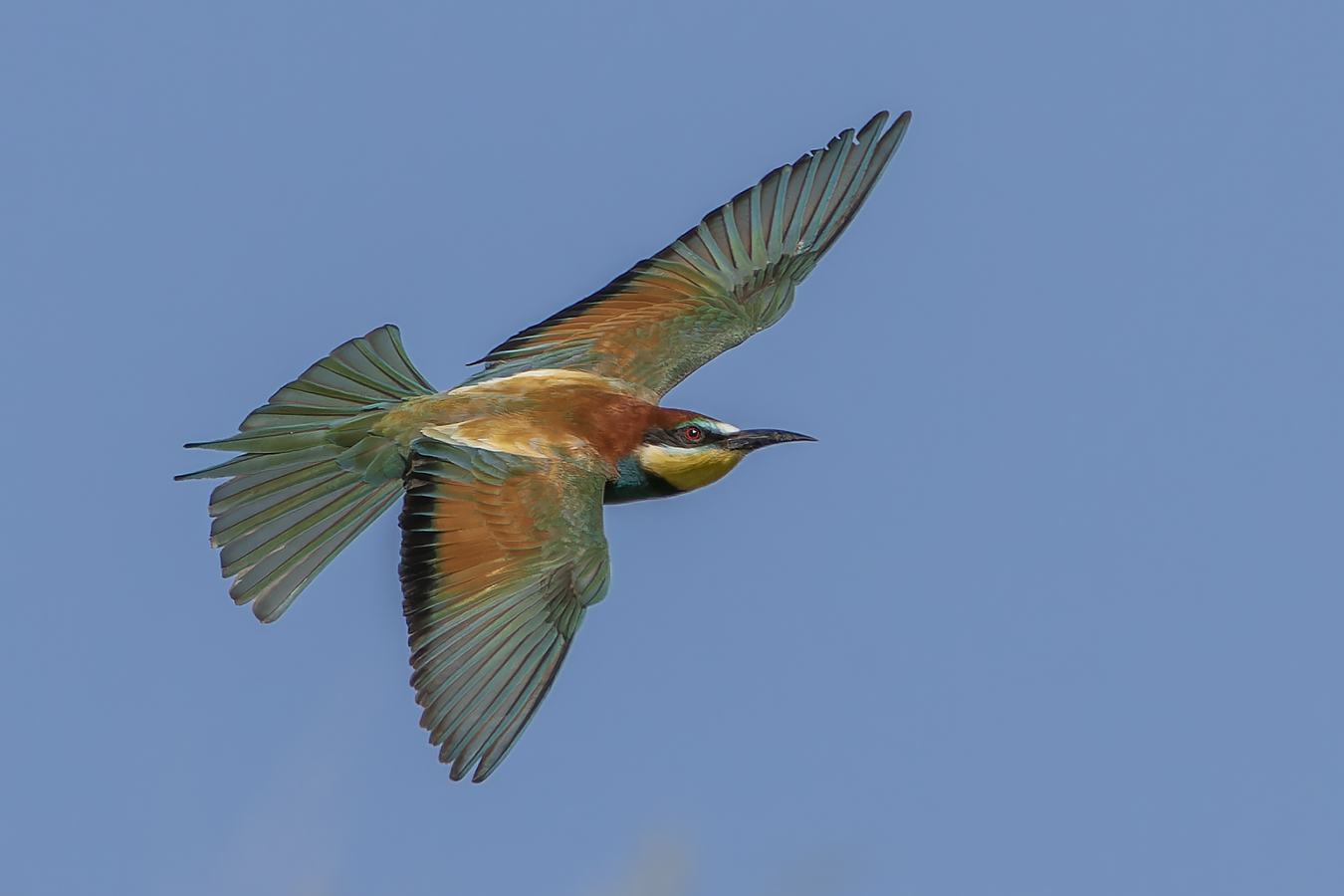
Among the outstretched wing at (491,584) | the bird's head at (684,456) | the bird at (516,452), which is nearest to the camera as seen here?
the outstretched wing at (491,584)

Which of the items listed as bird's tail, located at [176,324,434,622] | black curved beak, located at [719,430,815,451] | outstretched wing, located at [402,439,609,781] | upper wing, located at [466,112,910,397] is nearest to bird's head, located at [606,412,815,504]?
black curved beak, located at [719,430,815,451]

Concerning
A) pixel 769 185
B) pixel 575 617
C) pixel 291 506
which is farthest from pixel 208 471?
pixel 769 185

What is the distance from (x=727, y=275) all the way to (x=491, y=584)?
7.36 ft

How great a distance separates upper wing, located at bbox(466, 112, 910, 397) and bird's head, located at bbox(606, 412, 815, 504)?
68 cm

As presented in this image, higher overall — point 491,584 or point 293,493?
point 293,493

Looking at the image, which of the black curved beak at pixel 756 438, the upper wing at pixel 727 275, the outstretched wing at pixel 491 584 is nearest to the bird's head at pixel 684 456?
the black curved beak at pixel 756 438

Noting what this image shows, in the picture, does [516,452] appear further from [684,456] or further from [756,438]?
[756,438]

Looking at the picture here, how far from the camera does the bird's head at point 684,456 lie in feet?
22.2

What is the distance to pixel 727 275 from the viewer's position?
25.8ft

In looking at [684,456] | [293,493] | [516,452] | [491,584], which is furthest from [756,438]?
[293,493]

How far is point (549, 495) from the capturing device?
20.7 ft

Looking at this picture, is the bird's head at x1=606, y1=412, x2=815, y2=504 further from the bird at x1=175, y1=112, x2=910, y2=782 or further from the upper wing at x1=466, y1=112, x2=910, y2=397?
the upper wing at x1=466, y1=112, x2=910, y2=397

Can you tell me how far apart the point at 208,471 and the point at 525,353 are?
4.67ft

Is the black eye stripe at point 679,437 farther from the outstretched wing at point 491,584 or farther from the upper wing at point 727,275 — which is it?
the upper wing at point 727,275
